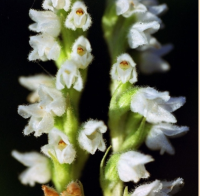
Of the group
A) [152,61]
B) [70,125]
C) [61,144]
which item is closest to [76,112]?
[70,125]

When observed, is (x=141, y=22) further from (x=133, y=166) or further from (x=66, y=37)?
(x=133, y=166)

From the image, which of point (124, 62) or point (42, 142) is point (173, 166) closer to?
point (42, 142)

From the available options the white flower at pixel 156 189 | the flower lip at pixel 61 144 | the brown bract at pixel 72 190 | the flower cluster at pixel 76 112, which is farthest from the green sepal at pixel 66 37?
the white flower at pixel 156 189

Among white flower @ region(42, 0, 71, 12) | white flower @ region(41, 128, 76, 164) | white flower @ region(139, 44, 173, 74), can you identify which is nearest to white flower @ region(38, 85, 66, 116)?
white flower @ region(41, 128, 76, 164)

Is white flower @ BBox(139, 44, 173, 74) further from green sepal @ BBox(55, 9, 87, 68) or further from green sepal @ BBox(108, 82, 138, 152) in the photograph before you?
green sepal @ BBox(55, 9, 87, 68)

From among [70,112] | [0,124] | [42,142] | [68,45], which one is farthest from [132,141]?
[0,124]

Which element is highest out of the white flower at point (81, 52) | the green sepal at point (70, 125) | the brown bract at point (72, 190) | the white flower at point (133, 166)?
the white flower at point (81, 52)

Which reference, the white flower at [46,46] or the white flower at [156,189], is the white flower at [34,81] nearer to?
the white flower at [46,46]
